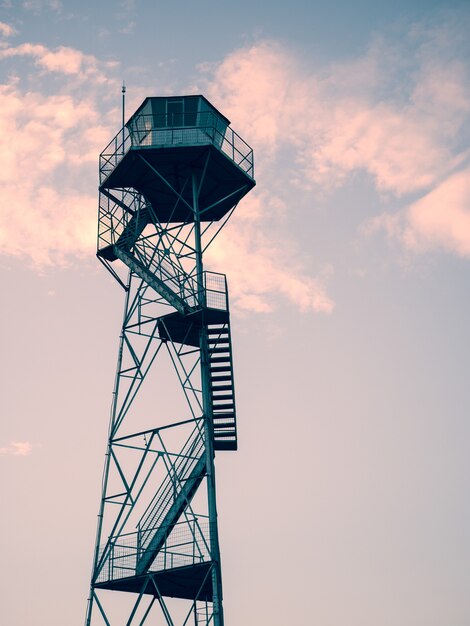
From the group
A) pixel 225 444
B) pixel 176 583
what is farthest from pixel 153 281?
pixel 176 583

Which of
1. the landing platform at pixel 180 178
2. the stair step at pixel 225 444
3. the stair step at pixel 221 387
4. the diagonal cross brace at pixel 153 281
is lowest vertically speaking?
the stair step at pixel 225 444

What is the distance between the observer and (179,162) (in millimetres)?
39781

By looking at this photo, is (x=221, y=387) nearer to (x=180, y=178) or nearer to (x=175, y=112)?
(x=180, y=178)

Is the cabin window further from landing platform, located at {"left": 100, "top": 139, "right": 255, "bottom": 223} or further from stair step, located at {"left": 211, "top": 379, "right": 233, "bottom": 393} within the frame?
stair step, located at {"left": 211, "top": 379, "right": 233, "bottom": 393}

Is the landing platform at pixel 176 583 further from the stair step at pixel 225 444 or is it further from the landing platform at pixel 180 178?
the landing platform at pixel 180 178

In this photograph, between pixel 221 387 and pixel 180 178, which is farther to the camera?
pixel 180 178

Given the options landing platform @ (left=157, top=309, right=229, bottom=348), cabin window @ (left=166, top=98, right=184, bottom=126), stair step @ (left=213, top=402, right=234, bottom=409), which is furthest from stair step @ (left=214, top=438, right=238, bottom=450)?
cabin window @ (left=166, top=98, right=184, bottom=126)

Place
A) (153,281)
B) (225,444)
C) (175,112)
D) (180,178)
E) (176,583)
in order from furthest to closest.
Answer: (175,112) → (180,178) → (153,281) → (225,444) → (176,583)

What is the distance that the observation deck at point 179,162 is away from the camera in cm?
3928

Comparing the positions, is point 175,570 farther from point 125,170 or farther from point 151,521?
point 125,170

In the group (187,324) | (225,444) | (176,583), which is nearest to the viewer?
(176,583)

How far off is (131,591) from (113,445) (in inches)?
222

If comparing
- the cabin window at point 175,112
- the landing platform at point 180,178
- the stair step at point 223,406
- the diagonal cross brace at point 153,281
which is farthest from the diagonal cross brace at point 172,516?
the cabin window at point 175,112

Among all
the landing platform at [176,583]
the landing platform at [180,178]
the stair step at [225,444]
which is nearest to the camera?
the landing platform at [176,583]
